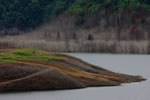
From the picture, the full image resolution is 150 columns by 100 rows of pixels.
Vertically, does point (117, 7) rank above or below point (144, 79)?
above

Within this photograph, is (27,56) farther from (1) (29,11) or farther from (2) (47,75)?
(1) (29,11)

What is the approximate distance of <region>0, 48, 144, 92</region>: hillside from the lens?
33562mm

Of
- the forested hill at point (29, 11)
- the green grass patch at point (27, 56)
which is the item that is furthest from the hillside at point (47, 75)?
the forested hill at point (29, 11)

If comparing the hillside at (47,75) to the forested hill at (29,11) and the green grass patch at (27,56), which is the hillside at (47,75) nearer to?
the green grass patch at (27,56)

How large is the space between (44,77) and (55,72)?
49.3 inches

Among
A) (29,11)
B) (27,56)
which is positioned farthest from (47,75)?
(29,11)

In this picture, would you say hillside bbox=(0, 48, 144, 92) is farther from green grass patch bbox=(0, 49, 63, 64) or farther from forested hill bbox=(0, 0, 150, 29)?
forested hill bbox=(0, 0, 150, 29)

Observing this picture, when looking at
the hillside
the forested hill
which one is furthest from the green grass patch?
the forested hill

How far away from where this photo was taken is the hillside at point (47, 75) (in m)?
33.6

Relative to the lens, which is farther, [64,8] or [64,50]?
[64,8]

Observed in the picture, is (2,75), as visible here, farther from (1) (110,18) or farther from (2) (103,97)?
(1) (110,18)

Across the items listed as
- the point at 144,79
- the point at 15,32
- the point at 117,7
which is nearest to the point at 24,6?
the point at 15,32

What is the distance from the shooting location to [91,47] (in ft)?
248

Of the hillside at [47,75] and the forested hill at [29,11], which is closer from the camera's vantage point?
the hillside at [47,75]
